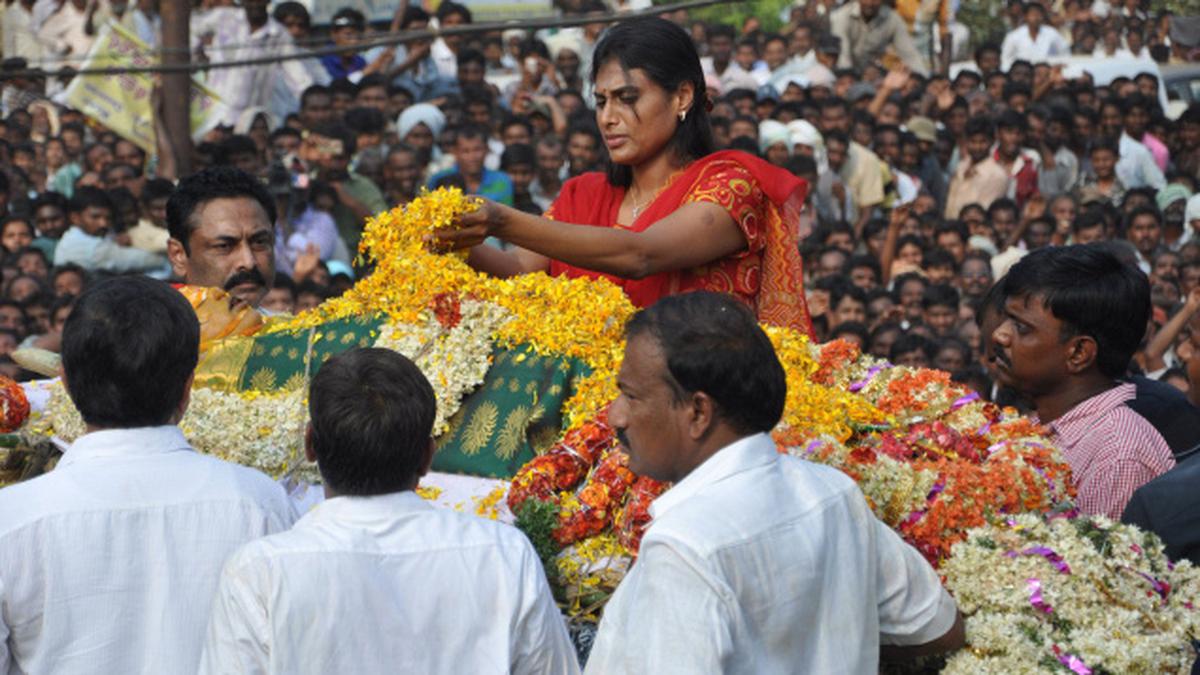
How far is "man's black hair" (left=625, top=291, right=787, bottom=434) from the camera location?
336 centimetres

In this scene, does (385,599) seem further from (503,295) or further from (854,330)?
(854,330)

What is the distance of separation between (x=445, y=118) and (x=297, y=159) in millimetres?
1745

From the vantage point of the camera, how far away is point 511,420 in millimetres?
5012

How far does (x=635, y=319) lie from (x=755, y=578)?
64 cm

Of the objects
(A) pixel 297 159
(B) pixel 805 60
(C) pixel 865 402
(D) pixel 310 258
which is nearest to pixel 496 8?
(B) pixel 805 60

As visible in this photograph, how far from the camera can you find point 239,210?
5984mm

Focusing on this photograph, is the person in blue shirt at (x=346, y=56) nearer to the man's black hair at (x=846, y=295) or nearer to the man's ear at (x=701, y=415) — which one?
the man's black hair at (x=846, y=295)

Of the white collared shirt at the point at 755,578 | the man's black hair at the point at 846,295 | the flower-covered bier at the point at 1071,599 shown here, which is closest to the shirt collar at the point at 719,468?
the white collared shirt at the point at 755,578

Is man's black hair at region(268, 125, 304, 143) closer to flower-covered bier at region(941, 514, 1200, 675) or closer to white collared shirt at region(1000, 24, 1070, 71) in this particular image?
white collared shirt at region(1000, 24, 1070, 71)

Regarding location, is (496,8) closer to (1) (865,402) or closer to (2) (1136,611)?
(1) (865,402)

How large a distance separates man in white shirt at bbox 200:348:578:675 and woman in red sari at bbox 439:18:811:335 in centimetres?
156

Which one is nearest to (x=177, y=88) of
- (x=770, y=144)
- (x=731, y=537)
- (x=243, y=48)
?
(x=243, y=48)

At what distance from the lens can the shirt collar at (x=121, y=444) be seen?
3.66 m

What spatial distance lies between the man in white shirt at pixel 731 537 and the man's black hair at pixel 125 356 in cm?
103
